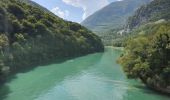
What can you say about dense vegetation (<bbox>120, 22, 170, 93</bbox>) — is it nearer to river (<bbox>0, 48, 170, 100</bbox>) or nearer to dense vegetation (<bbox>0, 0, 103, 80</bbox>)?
river (<bbox>0, 48, 170, 100</bbox>)

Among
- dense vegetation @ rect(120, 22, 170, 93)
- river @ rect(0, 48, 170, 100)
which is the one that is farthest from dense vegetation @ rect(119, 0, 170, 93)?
river @ rect(0, 48, 170, 100)

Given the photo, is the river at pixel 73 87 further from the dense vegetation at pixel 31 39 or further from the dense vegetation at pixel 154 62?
the dense vegetation at pixel 31 39

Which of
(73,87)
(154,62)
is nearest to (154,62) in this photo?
(154,62)

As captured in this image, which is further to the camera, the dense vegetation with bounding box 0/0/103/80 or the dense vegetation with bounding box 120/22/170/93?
the dense vegetation with bounding box 0/0/103/80

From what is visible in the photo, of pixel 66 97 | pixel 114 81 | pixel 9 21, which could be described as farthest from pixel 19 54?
pixel 66 97

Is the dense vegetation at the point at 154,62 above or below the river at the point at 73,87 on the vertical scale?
above

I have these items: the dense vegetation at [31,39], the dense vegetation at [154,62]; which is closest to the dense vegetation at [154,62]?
the dense vegetation at [154,62]

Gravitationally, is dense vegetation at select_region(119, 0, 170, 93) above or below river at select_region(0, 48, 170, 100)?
above
